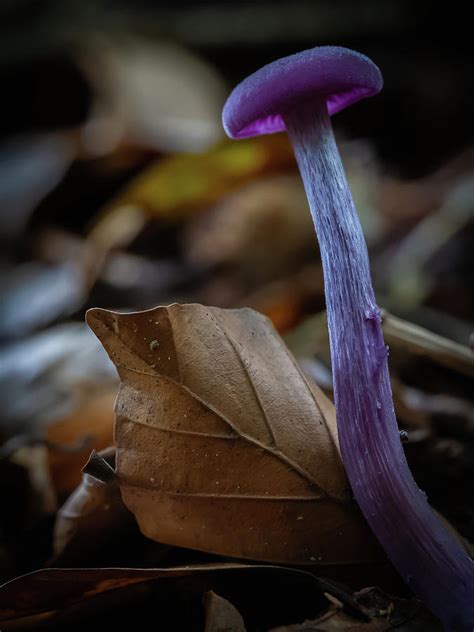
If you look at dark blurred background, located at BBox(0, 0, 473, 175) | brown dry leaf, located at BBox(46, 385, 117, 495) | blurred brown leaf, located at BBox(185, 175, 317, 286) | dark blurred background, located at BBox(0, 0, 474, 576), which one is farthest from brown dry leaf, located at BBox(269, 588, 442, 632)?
dark blurred background, located at BBox(0, 0, 473, 175)

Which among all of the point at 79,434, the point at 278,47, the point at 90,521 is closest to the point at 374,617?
the point at 90,521

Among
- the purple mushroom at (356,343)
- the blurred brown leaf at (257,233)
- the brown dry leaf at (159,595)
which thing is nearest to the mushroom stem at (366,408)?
the purple mushroom at (356,343)

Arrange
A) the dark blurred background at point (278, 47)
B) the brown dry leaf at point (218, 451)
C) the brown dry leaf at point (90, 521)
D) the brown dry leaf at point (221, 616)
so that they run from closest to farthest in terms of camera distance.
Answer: the brown dry leaf at point (221, 616) < the brown dry leaf at point (218, 451) < the brown dry leaf at point (90, 521) < the dark blurred background at point (278, 47)

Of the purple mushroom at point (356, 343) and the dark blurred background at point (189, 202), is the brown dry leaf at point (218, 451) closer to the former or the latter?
the purple mushroom at point (356, 343)

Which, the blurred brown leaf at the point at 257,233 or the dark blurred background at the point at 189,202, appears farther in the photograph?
the blurred brown leaf at the point at 257,233

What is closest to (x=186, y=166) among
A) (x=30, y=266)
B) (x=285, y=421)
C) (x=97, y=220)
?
(x=97, y=220)

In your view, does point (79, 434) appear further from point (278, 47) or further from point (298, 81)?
point (278, 47)
